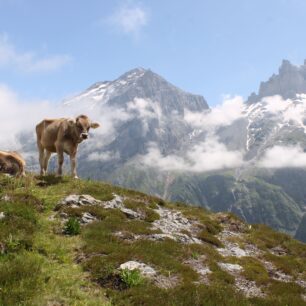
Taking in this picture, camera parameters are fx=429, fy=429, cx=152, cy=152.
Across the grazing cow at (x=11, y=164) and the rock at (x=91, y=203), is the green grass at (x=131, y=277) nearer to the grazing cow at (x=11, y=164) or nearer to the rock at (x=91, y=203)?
the rock at (x=91, y=203)

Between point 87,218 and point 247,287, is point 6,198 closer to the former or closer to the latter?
point 87,218

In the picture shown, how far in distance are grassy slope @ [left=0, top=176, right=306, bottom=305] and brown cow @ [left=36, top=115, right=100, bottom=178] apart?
281cm

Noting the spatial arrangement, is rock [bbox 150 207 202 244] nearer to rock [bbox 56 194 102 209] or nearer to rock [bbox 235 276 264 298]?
rock [bbox 56 194 102 209]

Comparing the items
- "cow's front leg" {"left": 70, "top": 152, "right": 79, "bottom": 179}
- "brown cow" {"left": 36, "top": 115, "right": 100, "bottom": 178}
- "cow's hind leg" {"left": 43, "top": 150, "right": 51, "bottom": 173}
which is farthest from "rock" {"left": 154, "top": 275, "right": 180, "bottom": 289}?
"cow's hind leg" {"left": 43, "top": 150, "right": 51, "bottom": 173}

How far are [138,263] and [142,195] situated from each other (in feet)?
33.9

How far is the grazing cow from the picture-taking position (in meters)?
21.8

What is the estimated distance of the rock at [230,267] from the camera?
15.8 meters

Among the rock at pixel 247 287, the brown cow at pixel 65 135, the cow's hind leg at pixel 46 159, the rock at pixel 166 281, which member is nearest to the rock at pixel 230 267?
the rock at pixel 247 287

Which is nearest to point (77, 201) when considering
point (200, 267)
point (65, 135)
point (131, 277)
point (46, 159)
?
point (65, 135)

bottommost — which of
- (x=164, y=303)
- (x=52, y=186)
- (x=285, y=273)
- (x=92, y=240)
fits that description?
(x=285, y=273)

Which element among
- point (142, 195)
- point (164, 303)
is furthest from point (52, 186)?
point (164, 303)

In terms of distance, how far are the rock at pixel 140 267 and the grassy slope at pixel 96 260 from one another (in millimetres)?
308

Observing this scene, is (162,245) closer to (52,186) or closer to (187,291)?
(187,291)

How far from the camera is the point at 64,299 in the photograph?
1062 centimetres
